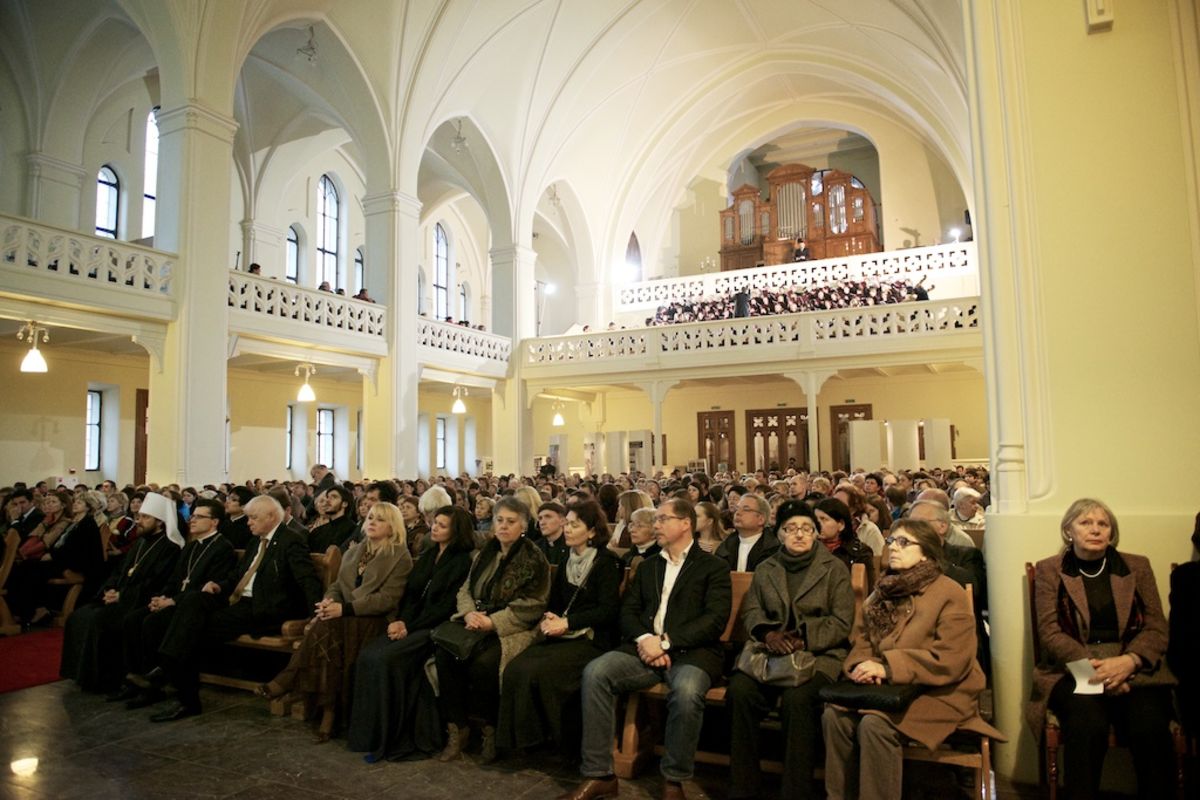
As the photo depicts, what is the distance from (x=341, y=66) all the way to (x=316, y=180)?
5188 millimetres

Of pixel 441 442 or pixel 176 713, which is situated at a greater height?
pixel 441 442

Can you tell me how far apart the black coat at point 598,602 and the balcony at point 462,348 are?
11.9 m

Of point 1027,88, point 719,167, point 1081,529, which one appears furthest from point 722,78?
point 1081,529

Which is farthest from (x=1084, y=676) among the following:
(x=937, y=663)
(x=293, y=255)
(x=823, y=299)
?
(x=293, y=255)

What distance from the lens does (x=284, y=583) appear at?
5.06m

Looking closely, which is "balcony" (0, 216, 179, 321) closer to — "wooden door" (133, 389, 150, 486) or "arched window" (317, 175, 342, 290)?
"wooden door" (133, 389, 150, 486)

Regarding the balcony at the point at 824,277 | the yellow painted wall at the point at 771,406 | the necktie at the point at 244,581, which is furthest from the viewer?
the balcony at the point at 824,277

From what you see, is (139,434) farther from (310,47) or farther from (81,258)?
(310,47)

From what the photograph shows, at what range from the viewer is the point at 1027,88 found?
3994 millimetres

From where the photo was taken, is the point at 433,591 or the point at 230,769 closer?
the point at 230,769

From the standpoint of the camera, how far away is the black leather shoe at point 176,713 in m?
4.68

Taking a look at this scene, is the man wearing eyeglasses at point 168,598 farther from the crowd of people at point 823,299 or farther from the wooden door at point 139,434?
the crowd of people at point 823,299

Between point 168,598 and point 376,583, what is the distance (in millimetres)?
1618

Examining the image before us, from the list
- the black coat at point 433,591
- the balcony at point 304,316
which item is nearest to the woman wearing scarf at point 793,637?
the black coat at point 433,591
